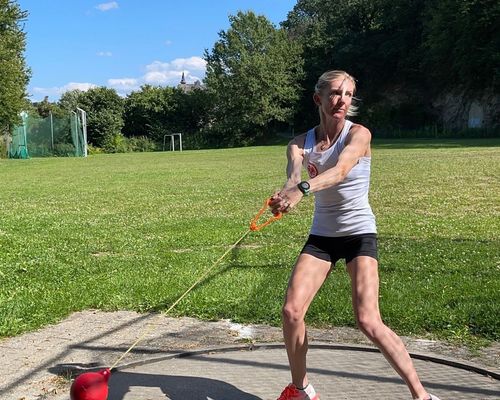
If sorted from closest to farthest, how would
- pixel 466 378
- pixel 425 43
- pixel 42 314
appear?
pixel 466 378, pixel 42 314, pixel 425 43

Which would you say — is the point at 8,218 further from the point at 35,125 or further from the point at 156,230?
the point at 35,125

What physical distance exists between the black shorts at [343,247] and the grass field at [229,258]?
72.7 inches

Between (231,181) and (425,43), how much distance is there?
44776 mm

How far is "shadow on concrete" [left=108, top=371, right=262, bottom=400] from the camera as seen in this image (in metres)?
3.95

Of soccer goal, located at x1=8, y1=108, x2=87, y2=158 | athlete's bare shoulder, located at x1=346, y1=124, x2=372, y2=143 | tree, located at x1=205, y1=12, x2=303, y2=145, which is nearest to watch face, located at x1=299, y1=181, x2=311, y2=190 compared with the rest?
athlete's bare shoulder, located at x1=346, y1=124, x2=372, y2=143

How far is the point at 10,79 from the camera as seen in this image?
39.5 meters

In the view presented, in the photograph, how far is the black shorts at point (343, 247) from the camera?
3527 millimetres

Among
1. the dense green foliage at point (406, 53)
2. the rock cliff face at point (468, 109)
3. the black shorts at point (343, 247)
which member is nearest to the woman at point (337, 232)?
the black shorts at point (343, 247)

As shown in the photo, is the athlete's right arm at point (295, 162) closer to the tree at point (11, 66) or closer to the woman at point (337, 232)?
the woman at point (337, 232)

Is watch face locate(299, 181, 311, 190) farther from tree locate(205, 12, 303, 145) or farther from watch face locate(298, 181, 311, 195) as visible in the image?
tree locate(205, 12, 303, 145)

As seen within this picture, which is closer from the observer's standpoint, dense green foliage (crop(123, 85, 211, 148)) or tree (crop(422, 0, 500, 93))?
tree (crop(422, 0, 500, 93))

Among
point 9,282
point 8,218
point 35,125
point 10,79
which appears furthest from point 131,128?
point 9,282

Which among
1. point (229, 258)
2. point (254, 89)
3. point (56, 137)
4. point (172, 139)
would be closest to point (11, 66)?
point (56, 137)

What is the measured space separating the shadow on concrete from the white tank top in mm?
1248
